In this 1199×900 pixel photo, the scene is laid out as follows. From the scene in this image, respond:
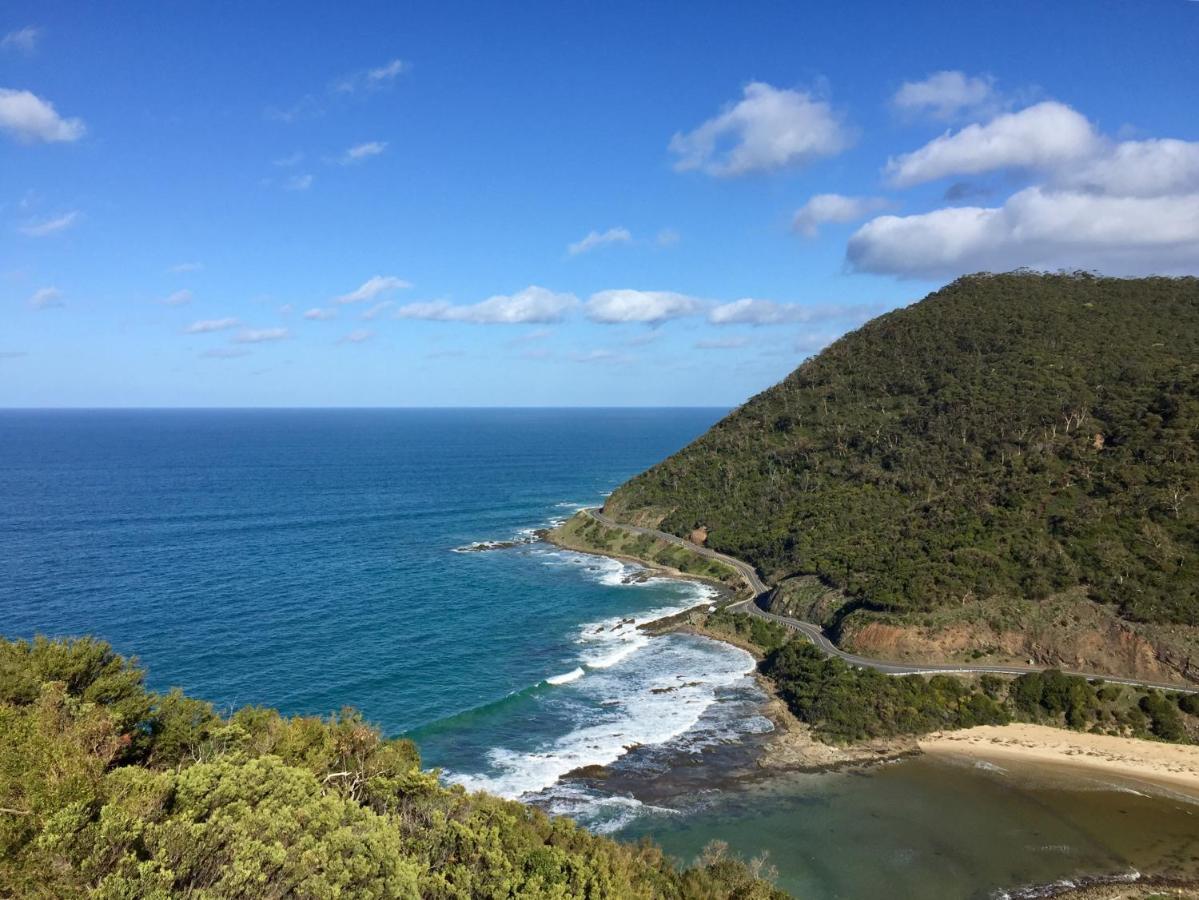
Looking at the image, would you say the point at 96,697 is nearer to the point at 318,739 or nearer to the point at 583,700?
the point at 318,739

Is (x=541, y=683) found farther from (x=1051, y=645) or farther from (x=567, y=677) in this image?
(x=1051, y=645)

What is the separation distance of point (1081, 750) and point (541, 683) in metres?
43.4

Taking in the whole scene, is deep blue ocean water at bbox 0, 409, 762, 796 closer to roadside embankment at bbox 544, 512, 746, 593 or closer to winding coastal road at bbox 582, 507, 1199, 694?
roadside embankment at bbox 544, 512, 746, 593

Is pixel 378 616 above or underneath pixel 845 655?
above

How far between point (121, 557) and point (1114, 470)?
402ft

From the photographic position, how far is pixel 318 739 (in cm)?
3222

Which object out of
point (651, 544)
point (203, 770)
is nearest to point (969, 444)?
point (651, 544)

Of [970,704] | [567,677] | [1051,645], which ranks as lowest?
[567,677]

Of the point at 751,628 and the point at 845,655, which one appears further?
the point at 751,628

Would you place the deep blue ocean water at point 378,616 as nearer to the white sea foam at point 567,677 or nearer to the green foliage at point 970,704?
the white sea foam at point 567,677

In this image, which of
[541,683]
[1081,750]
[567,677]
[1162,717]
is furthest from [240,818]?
[1162,717]

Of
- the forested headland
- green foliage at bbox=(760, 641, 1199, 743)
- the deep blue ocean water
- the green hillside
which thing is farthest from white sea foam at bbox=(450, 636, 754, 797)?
the green hillside

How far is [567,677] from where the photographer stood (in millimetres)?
65125

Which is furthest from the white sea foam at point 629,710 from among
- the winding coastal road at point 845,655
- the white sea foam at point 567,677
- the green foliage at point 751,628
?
the winding coastal road at point 845,655
